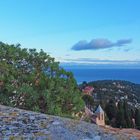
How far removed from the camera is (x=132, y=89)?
148 metres

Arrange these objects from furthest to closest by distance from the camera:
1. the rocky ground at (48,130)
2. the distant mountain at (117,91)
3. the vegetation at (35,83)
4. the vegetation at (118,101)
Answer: the distant mountain at (117,91)
the vegetation at (118,101)
the vegetation at (35,83)
the rocky ground at (48,130)

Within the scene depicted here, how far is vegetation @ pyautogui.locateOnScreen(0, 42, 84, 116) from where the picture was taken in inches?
623

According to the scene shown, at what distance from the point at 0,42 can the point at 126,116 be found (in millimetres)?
52874

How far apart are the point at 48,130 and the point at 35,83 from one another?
39.7ft

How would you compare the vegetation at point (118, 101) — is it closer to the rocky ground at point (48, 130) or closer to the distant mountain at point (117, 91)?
the distant mountain at point (117, 91)

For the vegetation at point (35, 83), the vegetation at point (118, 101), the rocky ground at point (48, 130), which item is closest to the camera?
the rocky ground at point (48, 130)

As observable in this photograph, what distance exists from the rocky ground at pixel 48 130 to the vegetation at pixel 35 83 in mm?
10663

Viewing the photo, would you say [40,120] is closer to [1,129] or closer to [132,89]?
[1,129]

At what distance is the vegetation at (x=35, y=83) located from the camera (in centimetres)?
1584

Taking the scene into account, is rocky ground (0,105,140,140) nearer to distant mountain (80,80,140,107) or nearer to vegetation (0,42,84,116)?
vegetation (0,42,84,116)

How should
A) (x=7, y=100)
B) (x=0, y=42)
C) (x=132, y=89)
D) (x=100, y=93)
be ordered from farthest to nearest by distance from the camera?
1. (x=132, y=89)
2. (x=100, y=93)
3. (x=0, y=42)
4. (x=7, y=100)

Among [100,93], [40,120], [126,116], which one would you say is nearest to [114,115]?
[126,116]

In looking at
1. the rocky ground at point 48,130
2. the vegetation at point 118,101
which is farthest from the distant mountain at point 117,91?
the rocky ground at point 48,130

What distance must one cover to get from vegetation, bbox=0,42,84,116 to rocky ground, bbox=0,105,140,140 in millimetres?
10663
